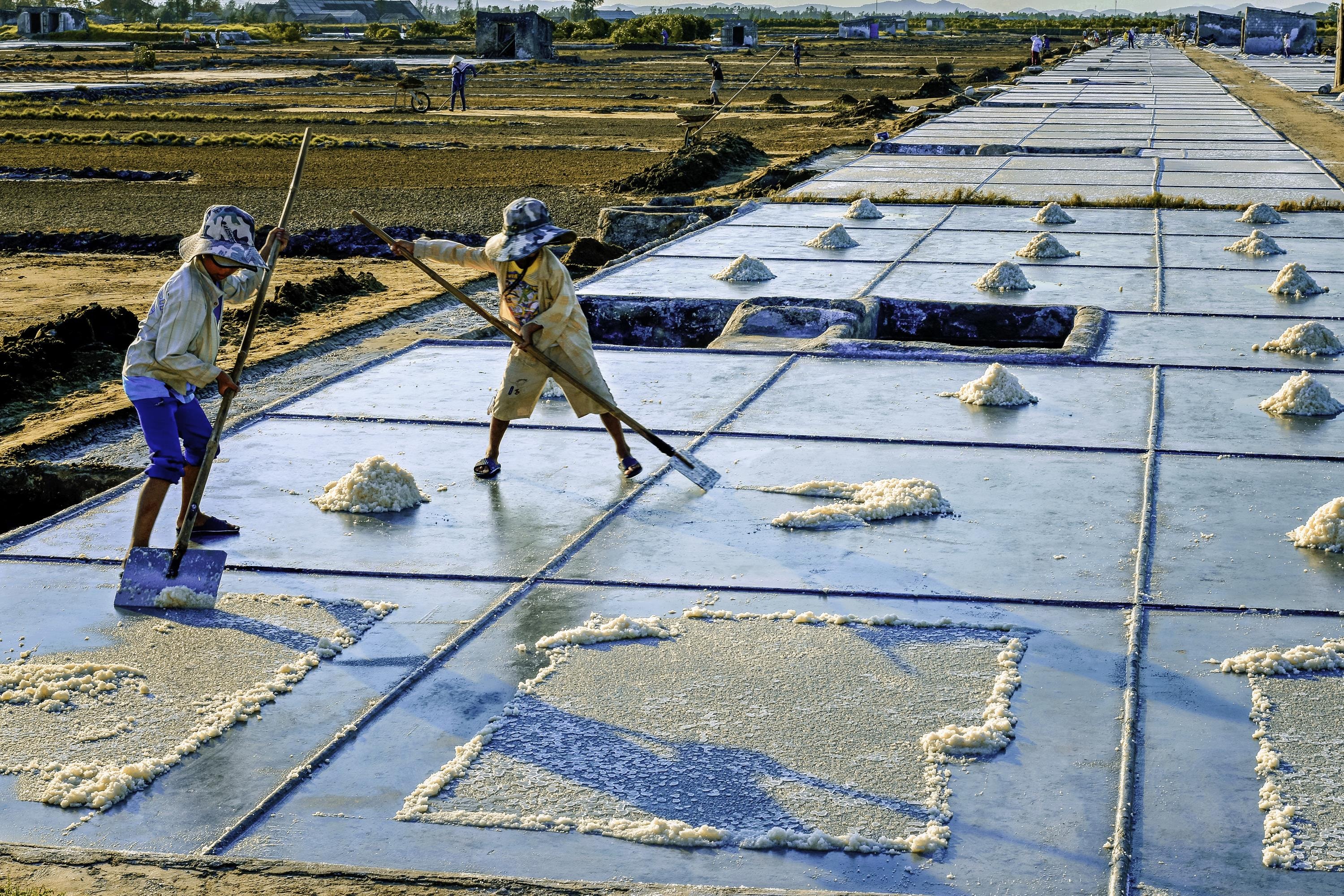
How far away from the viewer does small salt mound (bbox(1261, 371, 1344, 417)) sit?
24.3ft

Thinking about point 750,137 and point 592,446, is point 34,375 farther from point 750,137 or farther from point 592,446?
point 750,137

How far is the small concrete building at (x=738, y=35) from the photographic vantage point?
73.9 m

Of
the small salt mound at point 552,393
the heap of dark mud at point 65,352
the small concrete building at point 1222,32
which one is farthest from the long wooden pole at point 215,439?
the small concrete building at point 1222,32

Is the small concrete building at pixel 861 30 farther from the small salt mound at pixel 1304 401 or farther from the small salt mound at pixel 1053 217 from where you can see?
the small salt mound at pixel 1304 401

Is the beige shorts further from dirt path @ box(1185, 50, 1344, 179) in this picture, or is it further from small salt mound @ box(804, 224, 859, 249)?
dirt path @ box(1185, 50, 1344, 179)

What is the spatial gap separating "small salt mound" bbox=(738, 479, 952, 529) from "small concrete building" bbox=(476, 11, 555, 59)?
200ft

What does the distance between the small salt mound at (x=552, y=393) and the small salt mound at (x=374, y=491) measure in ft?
6.02

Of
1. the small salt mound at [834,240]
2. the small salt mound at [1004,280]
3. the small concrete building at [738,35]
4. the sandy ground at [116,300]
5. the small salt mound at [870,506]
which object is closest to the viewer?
the small salt mound at [870,506]

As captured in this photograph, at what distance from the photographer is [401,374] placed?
28.0 ft

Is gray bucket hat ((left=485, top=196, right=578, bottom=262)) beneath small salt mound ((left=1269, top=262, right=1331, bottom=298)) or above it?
above

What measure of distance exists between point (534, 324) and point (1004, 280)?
5.24 meters

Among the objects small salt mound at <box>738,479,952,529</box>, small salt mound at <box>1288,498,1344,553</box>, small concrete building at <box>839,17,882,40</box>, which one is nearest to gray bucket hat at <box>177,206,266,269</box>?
small salt mound at <box>738,479,952,529</box>

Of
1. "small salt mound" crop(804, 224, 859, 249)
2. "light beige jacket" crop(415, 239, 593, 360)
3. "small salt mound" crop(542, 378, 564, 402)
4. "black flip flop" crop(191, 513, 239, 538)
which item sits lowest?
"black flip flop" crop(191, 513, 239, 538)

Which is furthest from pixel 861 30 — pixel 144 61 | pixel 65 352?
pixel 65 352
